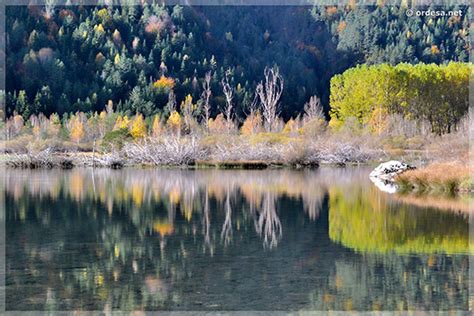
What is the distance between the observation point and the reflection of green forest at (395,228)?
37.6ft

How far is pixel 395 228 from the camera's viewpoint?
1338 cm

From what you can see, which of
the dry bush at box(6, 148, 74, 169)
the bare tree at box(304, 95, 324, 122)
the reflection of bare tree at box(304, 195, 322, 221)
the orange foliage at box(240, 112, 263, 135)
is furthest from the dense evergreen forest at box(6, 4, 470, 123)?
the reflection of bare tree at box(304, 195, 322, 221)

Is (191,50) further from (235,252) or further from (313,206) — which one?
(235,252)

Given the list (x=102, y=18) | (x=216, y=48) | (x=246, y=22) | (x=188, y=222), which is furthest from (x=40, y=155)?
(x=246, y=22)

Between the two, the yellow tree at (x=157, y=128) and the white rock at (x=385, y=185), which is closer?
the white rock at (x=385, y=185)

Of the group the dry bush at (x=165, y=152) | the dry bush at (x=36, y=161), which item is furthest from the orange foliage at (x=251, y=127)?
the dry bush at (x=36, y=161)

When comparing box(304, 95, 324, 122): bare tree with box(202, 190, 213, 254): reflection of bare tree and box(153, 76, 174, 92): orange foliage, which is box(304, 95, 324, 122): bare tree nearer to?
box(153, 76, 174, 92): orange foliage

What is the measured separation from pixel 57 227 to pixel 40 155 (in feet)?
78.5

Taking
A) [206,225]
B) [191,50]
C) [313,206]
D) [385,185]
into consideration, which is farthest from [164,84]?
[206,225]

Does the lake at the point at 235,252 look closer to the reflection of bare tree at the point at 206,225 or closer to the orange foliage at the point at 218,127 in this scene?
the reflection of bare tree at the point at 206,225

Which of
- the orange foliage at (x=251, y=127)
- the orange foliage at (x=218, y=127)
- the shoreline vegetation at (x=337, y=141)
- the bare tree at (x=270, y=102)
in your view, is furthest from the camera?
the orange foliage at (x=218, y=127)

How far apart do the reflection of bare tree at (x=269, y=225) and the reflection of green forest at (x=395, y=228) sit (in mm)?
926

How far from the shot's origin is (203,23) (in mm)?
115250

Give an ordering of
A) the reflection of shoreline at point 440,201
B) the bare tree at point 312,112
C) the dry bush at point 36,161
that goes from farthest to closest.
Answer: the bare tree at point 312,112
the dry bush at point 36,161
the reflection of shoreline at point 440,201
